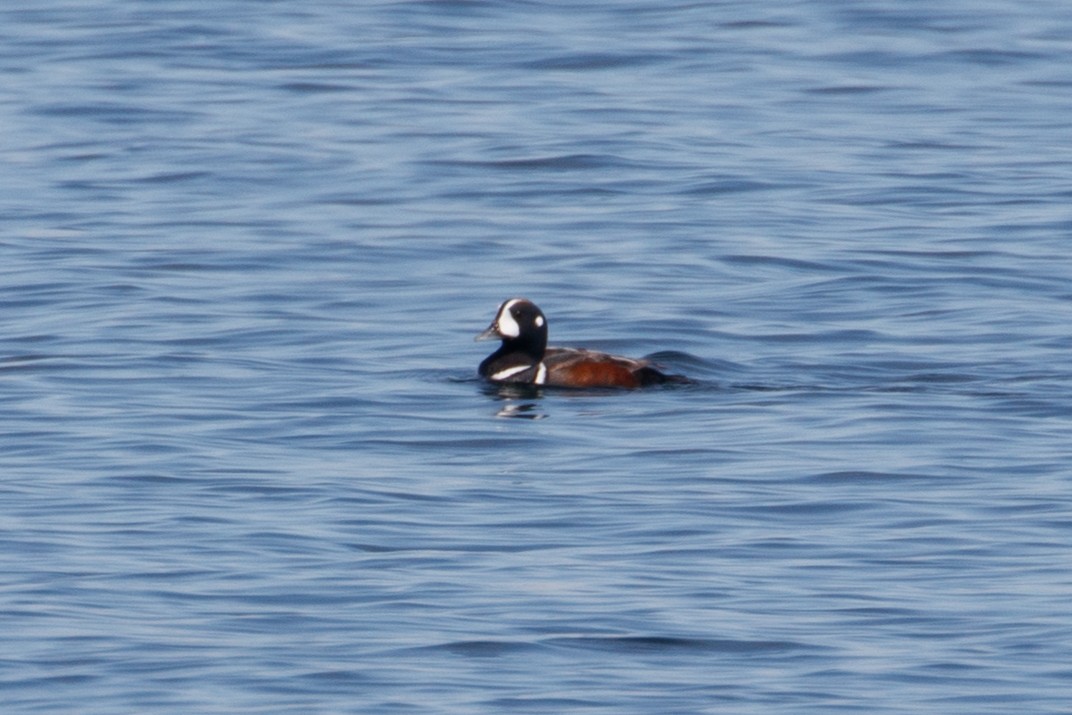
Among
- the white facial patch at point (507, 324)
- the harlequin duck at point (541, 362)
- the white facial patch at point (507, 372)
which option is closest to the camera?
the harlequin duck at point (541, 362)

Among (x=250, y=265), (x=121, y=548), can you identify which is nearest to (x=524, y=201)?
(x=250, y=265)

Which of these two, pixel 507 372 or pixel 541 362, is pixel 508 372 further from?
pixel 541 362

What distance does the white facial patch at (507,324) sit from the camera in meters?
15.7

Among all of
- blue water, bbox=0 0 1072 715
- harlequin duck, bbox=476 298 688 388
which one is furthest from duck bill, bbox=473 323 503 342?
blue water, bbox=0 0 1072 715

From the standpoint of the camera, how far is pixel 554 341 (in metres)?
16.9

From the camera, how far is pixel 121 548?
34.6 ft

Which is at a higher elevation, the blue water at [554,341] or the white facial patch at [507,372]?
the blue water at [554,341]

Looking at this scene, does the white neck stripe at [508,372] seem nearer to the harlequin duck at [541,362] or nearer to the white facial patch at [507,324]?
the harlequin duck at [541,362]

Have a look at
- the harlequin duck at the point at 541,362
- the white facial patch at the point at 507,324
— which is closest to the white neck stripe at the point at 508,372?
the harlequin duck at the point at 541,362

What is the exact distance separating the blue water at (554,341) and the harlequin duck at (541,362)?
195 mm

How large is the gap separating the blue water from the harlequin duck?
195mm

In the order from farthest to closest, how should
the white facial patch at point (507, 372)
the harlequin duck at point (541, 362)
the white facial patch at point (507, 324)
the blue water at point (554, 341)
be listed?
the white facial patch at point (507, 324) < the white facial patch at point (507, 372) < the harlequin duck at point (541, 362) < the blue water at point (554, 341)

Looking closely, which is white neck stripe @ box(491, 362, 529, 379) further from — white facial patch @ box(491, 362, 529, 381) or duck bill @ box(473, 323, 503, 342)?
duck bill @ box(473, 323, 503, 342)

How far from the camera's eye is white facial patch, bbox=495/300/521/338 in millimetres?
15680
